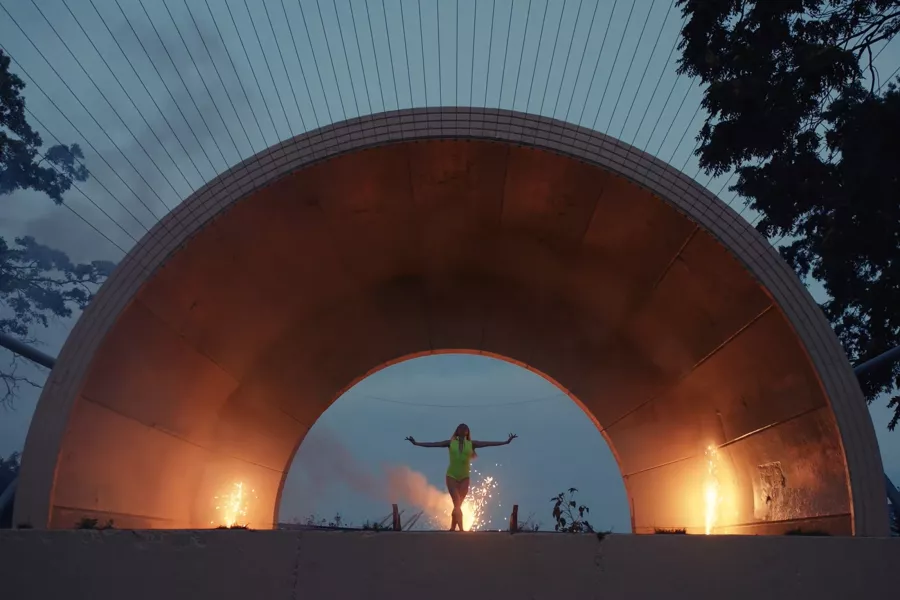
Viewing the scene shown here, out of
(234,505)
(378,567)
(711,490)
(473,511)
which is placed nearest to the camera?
(378,567)

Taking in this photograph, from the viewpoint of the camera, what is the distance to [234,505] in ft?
49.1

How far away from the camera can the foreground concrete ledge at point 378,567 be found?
6629mm

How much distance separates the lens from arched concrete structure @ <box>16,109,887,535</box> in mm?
11328

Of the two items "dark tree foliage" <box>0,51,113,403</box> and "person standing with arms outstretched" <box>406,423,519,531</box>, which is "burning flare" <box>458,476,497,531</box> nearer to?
"person standing with arms outstretched" <box>406,423,519,531</box>

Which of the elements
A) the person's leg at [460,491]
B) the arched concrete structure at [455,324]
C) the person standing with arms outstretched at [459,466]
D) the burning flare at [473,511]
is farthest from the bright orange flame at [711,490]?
the person's leg at [460,491]

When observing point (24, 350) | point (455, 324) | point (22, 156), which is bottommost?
point (24, 350)

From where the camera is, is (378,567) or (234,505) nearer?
(378,567)

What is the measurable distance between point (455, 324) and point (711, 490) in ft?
19.6

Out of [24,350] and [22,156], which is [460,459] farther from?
[22,156]

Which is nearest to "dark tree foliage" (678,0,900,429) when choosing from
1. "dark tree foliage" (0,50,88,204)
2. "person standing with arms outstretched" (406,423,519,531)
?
"person standing with arms outstretched" (406,423,519,531)

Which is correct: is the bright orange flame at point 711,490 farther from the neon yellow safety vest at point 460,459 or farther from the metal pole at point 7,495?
the metal pole at point 7,495

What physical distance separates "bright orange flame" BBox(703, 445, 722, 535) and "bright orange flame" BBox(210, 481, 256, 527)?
8551mm

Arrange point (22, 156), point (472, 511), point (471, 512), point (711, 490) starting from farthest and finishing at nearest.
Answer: point (22, 156), point (472, 511), point (471, 512), point (711, 490)

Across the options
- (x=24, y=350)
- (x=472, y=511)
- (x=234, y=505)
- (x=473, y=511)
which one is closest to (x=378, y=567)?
(x=24, y=350)
